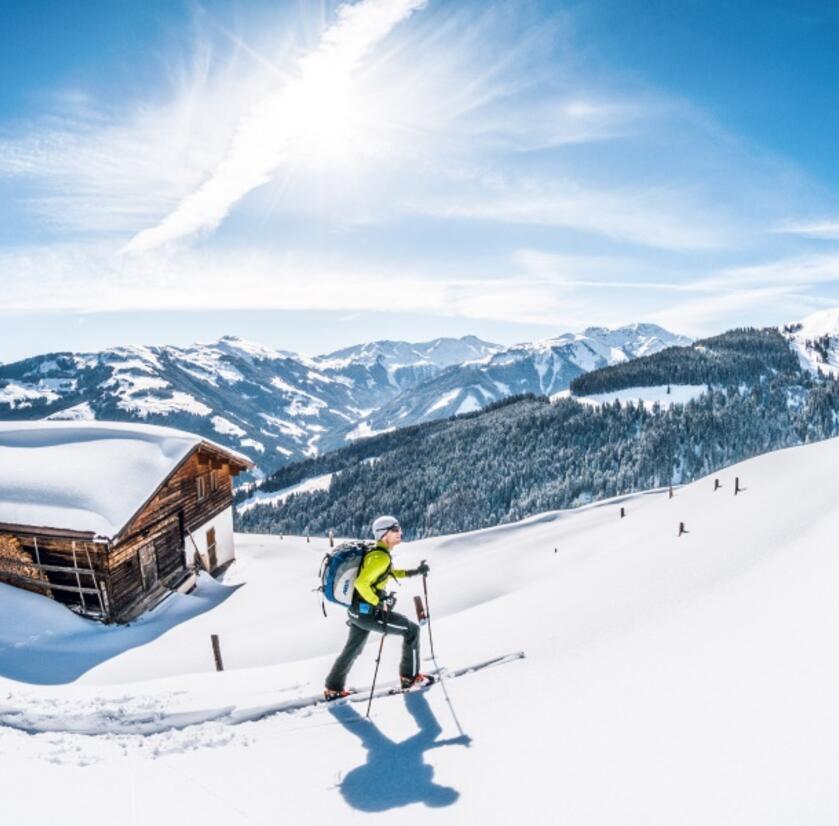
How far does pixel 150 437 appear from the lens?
2178 cm

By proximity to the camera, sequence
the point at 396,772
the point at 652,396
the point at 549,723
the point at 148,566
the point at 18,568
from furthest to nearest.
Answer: the point at 652,396 < the point at 148,566 < the point at 18,568 < the point at 549,723 < the point at 396,772

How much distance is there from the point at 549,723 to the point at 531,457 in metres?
131

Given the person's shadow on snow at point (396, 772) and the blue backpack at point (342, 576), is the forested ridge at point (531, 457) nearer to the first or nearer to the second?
the blue backpack at point (342, 576)

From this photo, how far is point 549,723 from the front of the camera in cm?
463

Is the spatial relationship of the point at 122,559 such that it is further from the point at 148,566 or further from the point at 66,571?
the point at 148,566

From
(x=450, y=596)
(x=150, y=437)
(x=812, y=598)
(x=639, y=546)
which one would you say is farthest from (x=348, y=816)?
(x=150, y=437)

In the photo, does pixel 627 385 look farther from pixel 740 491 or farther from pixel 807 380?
pixel 740 491

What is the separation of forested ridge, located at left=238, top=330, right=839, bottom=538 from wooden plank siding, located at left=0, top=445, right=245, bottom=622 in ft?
265

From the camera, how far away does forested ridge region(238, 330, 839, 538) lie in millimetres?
115125

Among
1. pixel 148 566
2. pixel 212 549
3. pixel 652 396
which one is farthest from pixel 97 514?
pixel 652 396

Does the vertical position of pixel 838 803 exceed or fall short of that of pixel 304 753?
it exceeds it

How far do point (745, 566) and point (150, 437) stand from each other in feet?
71.9

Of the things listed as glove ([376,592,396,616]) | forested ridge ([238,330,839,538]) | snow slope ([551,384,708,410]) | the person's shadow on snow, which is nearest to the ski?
the person's shadow on snow

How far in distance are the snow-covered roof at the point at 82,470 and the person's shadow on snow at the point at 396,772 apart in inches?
574
